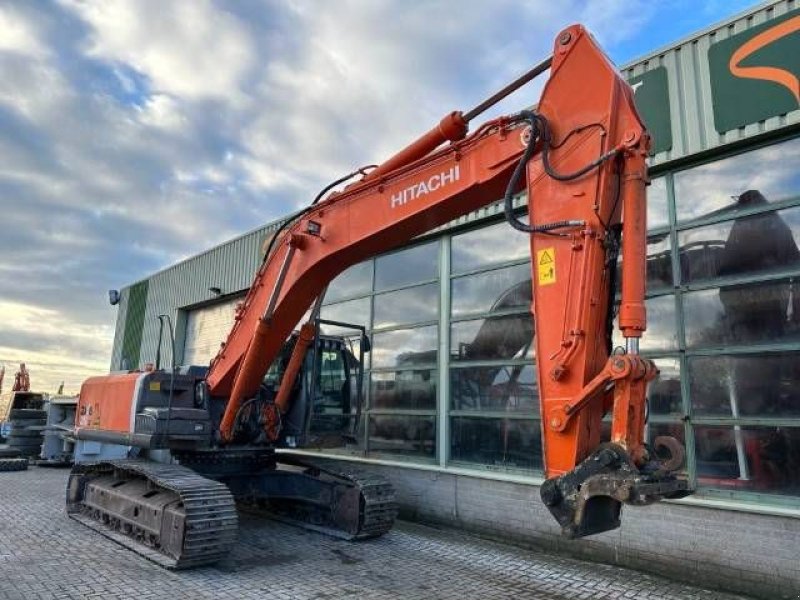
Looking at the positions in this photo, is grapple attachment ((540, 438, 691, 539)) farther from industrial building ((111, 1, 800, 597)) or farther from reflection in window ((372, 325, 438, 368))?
reflection in window ((372, 325, 438, 368))

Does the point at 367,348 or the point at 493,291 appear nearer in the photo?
the point at 367,348

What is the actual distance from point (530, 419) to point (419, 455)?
213 centimetres

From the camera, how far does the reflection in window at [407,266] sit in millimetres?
9697

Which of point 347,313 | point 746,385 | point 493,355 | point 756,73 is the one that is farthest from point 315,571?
point 756,73

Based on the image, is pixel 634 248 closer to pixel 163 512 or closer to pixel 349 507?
pixel 349 507

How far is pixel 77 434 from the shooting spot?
9.22 metres

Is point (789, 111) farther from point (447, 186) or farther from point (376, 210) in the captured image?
point (376, 210)

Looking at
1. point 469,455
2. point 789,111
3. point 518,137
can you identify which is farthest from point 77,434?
point 789,111

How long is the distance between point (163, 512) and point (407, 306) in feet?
16.4

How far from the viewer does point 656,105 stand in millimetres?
7000

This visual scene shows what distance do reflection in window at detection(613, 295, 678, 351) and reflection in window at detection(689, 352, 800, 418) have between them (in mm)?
336

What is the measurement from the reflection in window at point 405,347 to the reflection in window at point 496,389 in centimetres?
64

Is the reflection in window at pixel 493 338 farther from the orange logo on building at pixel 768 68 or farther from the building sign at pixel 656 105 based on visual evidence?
the orange logo on building at pixel 768 68

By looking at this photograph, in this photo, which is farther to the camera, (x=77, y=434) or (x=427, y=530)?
(x=77, y=434)
